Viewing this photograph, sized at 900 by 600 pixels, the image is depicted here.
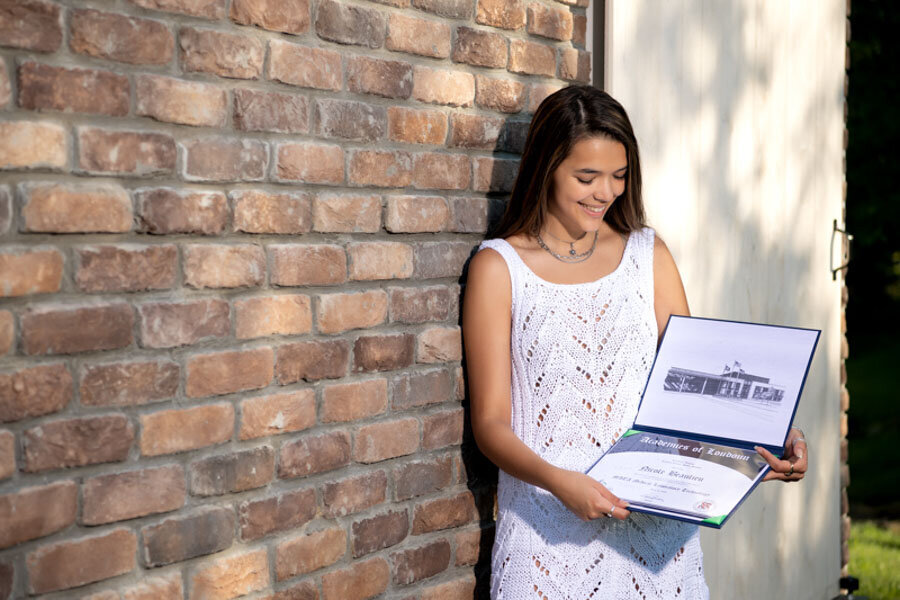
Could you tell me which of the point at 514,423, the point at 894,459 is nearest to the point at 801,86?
the point at 514,423

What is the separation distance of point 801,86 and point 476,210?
2.12m

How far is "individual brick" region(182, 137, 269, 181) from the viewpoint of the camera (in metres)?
1.97

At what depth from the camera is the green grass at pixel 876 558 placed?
5376 mm

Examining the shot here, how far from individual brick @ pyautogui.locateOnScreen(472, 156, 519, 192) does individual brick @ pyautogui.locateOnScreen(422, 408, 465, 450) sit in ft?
1.98

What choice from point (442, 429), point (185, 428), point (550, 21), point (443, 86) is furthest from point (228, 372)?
point (550, 21)

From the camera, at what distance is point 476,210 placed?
2703 millimetres

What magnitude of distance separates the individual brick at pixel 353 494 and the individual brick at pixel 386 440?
5 cm

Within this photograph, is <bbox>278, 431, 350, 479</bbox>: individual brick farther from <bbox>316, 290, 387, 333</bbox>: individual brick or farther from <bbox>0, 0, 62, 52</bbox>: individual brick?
<bbox>0, 0, 62, 52</bbox>: individual brick

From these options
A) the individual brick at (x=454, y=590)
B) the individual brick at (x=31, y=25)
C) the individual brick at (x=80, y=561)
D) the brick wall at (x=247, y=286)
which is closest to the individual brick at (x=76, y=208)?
the brick wall at (x=247, y=286)

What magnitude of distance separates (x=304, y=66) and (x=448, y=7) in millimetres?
528

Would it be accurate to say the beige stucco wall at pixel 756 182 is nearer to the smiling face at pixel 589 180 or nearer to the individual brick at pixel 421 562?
the smiling face at pixel 589 180

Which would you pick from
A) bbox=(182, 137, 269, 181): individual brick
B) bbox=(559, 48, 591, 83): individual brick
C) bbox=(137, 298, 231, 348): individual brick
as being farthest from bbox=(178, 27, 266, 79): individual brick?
bbox=(559, 48, 591, 83): individual brick

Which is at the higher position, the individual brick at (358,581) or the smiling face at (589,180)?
the smiling face at (589,180)

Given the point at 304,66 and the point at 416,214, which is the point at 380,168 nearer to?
the point at 416,214
